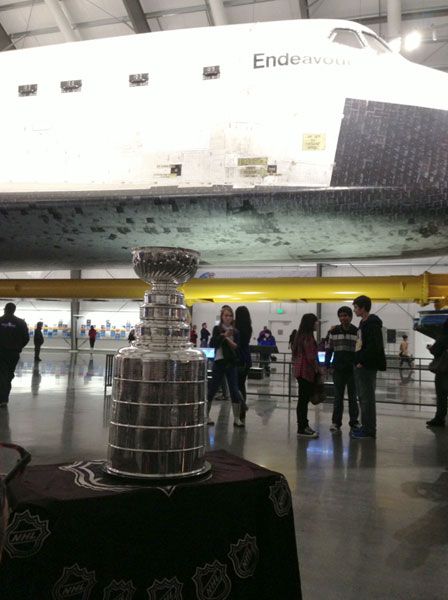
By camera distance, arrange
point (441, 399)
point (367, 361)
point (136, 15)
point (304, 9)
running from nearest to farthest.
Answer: point (367, 361), point (441, 399), point (304, 9), point (136, 15)

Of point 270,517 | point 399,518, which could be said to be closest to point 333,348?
point 399,518

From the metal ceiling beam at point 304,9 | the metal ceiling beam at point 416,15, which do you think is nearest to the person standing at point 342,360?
the metal ceiling beam at point 304,9

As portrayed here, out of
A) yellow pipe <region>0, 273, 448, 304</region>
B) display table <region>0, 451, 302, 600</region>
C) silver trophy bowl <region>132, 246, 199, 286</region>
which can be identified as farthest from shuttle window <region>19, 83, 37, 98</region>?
display table <region>0, 451, 302, 600</region>

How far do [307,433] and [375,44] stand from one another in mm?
3638

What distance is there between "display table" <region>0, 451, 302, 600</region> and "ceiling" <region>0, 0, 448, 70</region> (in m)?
13.1

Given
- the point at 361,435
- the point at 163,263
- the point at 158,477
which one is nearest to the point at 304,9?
the point at 361,435

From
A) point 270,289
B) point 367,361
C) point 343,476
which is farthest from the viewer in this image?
point 270,289

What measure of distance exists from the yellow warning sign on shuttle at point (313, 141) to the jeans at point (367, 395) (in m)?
2.55

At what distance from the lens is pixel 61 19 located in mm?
13078

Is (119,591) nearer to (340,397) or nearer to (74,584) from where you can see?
(74,584)

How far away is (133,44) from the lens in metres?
3.99

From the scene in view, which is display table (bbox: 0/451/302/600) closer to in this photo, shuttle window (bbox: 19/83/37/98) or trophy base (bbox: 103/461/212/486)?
trophy base (bbox: 103/461/212/486)

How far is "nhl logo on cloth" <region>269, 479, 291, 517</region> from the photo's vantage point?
1353 millimetres

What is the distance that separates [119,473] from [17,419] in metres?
4.84
